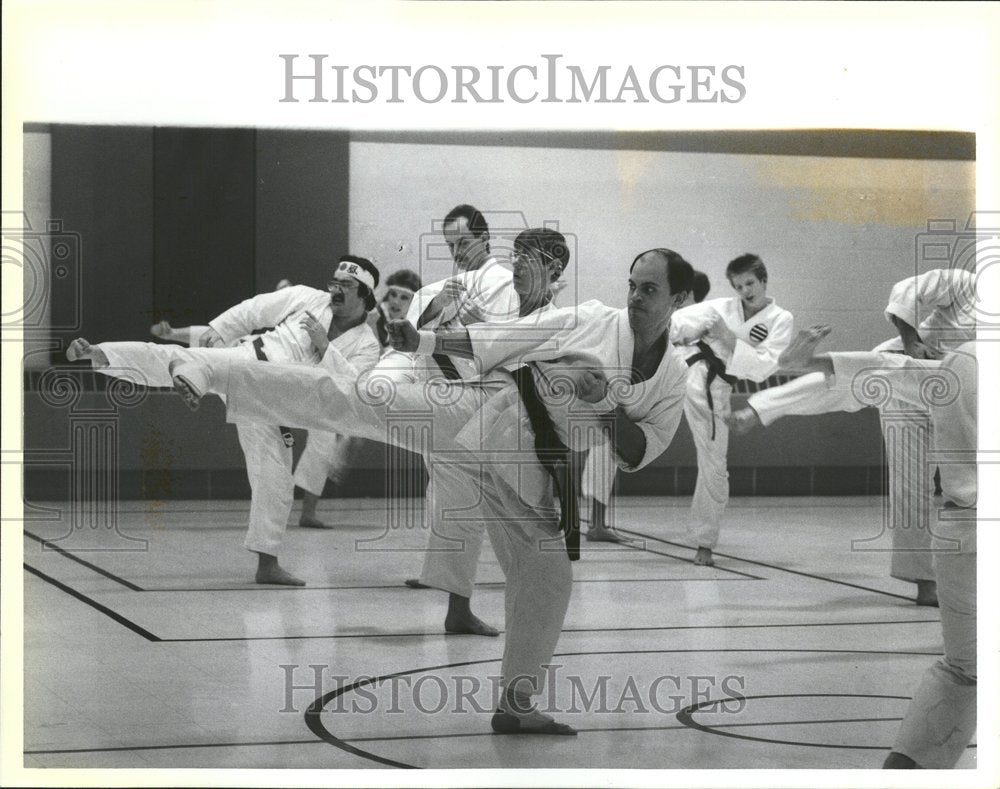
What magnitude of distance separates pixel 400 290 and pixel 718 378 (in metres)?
1.03

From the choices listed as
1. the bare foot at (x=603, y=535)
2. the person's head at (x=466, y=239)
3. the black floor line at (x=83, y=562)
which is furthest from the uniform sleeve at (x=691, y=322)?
the black floor line at (x=83, y=562)

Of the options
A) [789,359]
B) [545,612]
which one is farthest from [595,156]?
[545,612]

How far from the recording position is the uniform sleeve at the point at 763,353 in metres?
3.39

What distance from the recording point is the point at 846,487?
12.0 feet

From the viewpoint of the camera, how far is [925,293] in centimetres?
322

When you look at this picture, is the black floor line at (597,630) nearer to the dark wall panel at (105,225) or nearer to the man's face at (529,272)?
the dark wall panel at (105,225)

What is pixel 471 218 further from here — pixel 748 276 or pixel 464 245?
pixel 748 276

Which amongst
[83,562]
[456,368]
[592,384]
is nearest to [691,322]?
[592,384]

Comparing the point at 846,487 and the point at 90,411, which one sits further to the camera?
the point at 846,487

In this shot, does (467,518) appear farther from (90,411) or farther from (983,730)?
(983,730)

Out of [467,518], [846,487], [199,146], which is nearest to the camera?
[199,146]

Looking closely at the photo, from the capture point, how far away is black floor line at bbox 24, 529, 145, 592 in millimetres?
3049

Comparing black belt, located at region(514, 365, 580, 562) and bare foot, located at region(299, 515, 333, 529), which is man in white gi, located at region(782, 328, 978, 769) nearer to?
black belt, located at region(514, 365, 580, 562)

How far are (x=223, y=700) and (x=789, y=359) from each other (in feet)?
5.09
